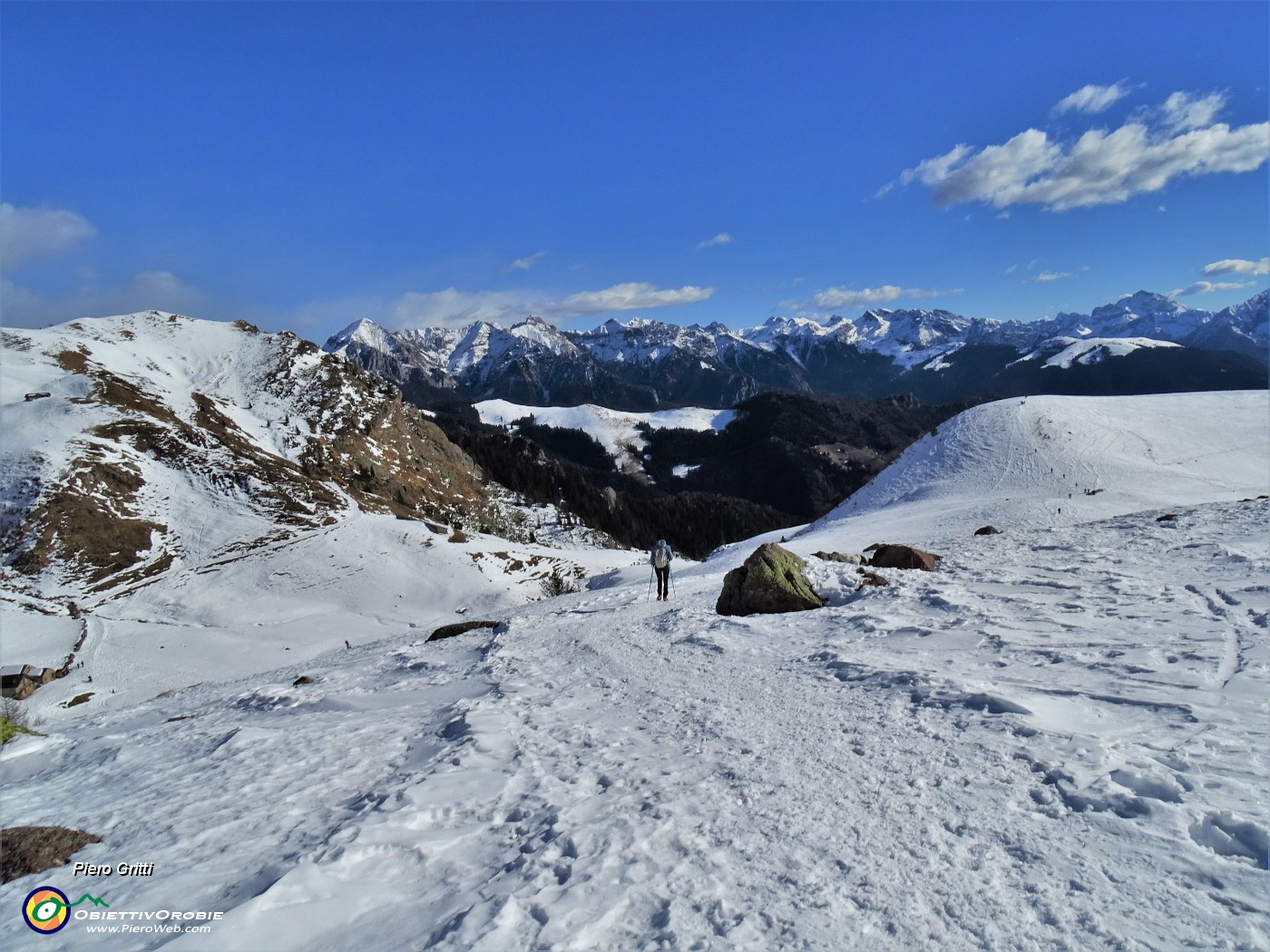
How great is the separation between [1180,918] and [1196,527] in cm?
2013

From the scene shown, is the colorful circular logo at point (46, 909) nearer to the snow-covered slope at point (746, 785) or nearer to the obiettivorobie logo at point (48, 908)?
the obiettivorobie logo at point (48, 908)

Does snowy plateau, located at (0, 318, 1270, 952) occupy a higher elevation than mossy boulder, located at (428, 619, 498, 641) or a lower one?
higher

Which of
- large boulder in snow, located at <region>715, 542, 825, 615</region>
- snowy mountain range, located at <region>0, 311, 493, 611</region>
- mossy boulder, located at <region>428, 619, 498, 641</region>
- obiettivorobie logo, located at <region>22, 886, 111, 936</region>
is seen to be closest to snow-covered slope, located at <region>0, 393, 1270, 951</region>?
obiettivorobie logo, located at <region>22, 886, 111, 936</region>

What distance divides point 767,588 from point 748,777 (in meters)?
9.51

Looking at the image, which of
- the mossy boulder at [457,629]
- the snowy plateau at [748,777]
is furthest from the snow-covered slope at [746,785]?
the mossy boulder at [457,629]

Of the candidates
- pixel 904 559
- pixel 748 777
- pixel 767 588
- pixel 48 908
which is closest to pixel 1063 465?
pixel 904 559

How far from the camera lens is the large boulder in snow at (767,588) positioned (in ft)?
50.3

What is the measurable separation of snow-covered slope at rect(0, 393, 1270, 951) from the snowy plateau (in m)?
0.03

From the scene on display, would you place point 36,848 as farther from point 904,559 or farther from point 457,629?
point 904,559

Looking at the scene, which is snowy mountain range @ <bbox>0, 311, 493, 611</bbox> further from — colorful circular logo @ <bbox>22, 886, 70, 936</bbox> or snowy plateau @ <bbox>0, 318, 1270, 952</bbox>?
colorful circular logo @ <bbox>22, 886, 70, 936</bbox>

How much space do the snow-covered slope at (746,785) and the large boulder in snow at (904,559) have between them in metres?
3.79

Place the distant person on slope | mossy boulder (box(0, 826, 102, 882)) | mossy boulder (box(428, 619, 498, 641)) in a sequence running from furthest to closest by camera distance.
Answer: the distant person on slope < mossy boulder (box(428, 619, 498, 641)) < mossy boulder (box(0, 826, 102, 882))

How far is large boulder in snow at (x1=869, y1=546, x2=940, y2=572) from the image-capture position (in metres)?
18.2

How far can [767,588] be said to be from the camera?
1559cm
